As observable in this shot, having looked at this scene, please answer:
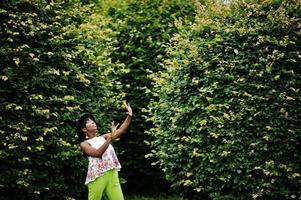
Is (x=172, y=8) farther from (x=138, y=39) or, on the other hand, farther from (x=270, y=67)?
(x=270, y=67)

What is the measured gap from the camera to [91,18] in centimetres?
1005

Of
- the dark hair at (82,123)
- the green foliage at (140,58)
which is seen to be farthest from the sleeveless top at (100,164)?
the green foliage at (140,58)

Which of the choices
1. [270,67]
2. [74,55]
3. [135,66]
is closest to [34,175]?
[74,55]

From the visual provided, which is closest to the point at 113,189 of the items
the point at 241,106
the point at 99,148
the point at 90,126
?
the point at 99,148

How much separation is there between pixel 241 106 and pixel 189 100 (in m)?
1.04

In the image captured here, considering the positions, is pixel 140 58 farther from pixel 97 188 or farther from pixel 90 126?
pixel 97 188

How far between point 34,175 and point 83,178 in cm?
93

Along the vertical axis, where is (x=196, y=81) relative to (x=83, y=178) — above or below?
above

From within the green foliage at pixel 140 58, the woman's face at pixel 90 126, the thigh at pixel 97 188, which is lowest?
the thigh at pixel 97 188

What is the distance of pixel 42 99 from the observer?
8508 mm

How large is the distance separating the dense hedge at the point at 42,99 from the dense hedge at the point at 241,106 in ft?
5.16

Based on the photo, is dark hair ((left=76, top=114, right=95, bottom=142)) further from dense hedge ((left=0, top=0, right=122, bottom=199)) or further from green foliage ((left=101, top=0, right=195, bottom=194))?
green foliage ((left=101, top=0, right=195, bottom=194))

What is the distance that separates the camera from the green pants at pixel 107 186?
23.9 feet

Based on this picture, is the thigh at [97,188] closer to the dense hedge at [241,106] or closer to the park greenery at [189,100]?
the park greenery at [189,100]
